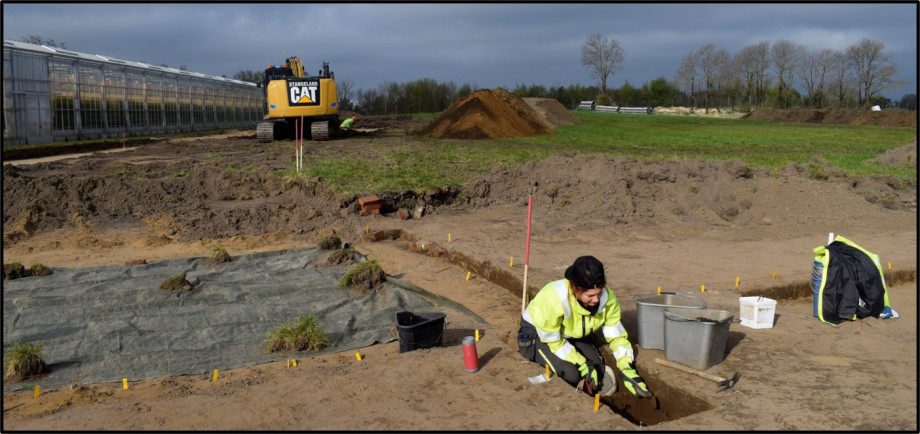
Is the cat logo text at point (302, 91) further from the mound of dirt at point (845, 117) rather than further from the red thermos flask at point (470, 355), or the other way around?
the mound of dirt at point (845, 117)

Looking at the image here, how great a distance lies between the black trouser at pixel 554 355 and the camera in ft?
17.6

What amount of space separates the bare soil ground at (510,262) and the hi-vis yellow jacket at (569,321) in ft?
1.05

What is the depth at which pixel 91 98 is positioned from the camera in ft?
88.0

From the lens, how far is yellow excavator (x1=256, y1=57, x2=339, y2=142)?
83.3 ft

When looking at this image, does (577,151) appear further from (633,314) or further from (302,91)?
(633,314)

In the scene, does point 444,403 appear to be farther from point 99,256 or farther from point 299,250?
point 99,256

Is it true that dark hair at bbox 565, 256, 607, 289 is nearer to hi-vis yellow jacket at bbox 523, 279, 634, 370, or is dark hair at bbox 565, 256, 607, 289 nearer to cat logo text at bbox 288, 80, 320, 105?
hi-vis yellow jacket at bbox 523, 279, 634, 370

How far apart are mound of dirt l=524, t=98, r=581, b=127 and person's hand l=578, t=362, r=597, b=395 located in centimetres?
3700

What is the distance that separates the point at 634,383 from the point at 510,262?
12.5 feet

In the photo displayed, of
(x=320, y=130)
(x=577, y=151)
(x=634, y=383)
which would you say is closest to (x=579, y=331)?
(x=634, y=383)

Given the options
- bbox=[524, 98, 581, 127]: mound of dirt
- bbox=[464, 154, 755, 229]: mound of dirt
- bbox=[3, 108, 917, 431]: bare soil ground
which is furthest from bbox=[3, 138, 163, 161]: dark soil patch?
bbox=[524, 98, 581, 127]: mound of dirt

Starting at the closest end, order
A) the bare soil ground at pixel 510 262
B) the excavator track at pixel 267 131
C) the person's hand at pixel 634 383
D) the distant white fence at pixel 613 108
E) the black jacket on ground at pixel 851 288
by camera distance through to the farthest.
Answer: the bare soil ground at pixel 510 262 → the person's hand at pixel 634 383 → the black jacket on ground at pixel 851 288 → the excavator track at pixel 267 131 → the distant white fence at pixel 613 108

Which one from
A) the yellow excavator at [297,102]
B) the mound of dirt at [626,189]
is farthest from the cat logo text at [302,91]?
the mound of dirt at [626,189]

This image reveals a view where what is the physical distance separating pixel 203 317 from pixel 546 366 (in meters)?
3.68
